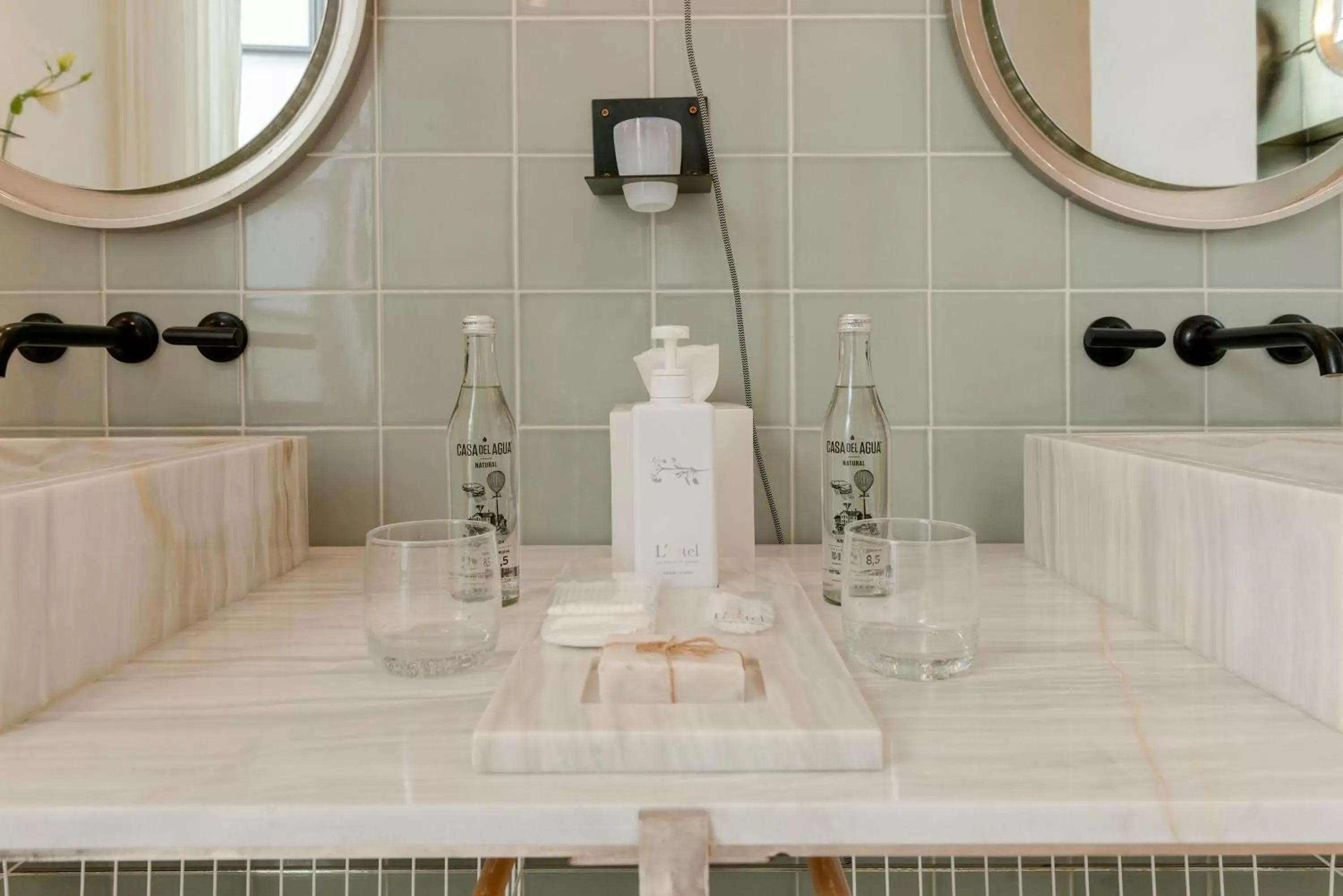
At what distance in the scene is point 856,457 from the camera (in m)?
0.78

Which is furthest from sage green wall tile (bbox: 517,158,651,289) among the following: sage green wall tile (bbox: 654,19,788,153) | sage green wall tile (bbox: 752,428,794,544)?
sage green wall tile (bbox: 752,428,794,544)

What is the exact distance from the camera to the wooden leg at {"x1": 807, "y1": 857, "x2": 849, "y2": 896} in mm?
550

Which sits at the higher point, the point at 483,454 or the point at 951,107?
the point at 951,107

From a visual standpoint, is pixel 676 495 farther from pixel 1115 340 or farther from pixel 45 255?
pixel 45 255

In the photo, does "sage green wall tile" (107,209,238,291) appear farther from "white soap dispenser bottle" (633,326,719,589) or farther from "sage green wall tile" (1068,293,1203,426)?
"sage green wall tile" (1068,293,1203,426)

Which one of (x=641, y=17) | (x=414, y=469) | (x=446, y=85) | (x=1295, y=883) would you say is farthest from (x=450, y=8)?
(x=1295, y=883)

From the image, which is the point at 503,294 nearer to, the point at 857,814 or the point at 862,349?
the point at 862,349

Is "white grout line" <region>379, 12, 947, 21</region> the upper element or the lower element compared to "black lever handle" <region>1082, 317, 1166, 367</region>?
upper

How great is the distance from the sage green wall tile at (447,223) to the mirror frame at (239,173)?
0.10m

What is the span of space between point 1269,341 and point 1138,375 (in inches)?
6.0

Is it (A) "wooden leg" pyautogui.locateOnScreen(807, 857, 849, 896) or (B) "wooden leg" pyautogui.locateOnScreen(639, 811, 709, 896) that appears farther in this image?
(A) "wooden leg" pyautogui.locateOnScreen(807, 857, 849, 896)

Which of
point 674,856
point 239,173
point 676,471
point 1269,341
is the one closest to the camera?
point 674,856

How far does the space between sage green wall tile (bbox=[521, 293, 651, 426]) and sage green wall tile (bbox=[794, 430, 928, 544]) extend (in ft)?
0.68

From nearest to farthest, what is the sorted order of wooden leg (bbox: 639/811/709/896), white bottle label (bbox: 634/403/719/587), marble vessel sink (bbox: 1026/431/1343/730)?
wooden leg (bbox: 639/811/709/896), marble vessel sink (bbox: 1026/431/1343/730), white bottle label (bbox: 634/403/719/587)
